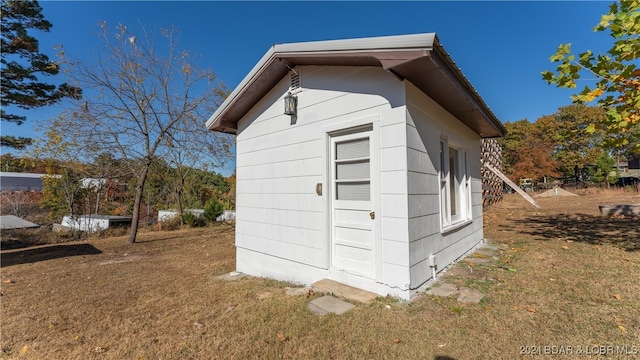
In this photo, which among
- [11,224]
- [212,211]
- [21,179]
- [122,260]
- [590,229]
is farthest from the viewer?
[21,179]

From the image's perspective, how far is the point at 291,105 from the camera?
4598 mm

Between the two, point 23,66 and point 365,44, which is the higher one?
point 23,66

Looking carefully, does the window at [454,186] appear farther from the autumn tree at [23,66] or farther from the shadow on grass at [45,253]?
the autumn tree at [23,66]

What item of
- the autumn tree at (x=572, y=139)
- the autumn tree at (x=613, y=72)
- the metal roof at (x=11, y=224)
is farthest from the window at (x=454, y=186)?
the autumn tree at (x=572, y=139)

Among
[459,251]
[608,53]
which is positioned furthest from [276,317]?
[608,53]

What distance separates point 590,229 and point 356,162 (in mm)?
7582

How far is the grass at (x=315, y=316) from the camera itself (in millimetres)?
2441

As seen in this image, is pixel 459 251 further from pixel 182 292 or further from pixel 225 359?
pixel 182 292

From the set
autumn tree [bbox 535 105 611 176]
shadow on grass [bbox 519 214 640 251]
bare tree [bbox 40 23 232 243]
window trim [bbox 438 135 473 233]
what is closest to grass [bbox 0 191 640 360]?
shadow on grass [bbox 519 214 640 251]

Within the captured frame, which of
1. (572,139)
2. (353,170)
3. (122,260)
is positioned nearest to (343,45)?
(353,170)

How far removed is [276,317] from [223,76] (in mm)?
10022

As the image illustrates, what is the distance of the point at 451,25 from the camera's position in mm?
7293

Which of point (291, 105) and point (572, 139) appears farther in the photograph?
point (572, 139)

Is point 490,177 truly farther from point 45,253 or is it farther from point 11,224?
point 11,224
